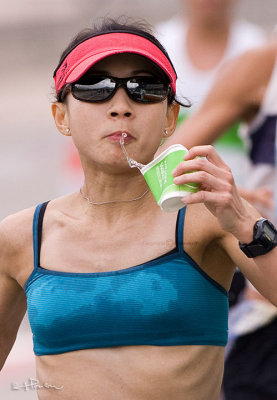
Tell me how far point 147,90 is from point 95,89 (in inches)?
6.5

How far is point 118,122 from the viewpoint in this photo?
305cm

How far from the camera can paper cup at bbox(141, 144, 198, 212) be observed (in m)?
2.69

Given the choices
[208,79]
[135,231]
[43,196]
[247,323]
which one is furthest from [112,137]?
[43,196]

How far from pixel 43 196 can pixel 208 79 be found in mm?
6895

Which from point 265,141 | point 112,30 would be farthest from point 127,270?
point 265,141

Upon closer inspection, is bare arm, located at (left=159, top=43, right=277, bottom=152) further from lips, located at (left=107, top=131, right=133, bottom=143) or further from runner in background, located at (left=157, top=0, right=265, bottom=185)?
lips, located at (left=107, top=131, right=133, bottom=143)

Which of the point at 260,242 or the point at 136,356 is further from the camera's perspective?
the point at 136,356

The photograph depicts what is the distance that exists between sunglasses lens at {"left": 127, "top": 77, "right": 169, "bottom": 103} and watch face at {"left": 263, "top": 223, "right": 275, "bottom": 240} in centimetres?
60

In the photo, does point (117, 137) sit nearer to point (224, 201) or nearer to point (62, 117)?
point (62, 117)

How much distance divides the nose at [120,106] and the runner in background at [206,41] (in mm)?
2248

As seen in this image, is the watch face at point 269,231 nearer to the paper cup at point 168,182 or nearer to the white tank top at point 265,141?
the paper cup at point 168,182

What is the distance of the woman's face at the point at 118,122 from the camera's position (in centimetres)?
306

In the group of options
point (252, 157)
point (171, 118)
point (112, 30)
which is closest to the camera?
point (112, 30)

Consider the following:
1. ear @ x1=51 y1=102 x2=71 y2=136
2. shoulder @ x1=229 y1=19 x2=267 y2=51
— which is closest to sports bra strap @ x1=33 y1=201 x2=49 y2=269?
ear @ x1=51 y1=102 x2=71 y2=136
